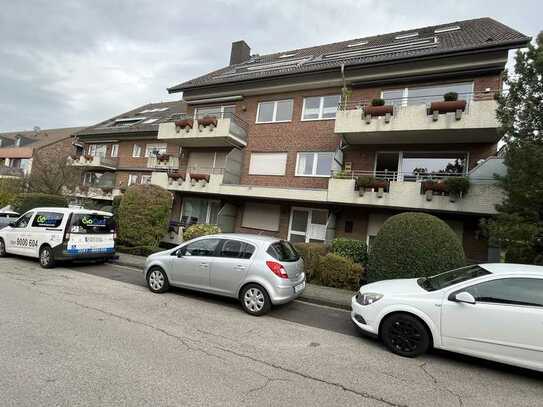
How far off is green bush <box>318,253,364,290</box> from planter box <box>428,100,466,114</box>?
6.17 m

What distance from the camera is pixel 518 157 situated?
6223 mm

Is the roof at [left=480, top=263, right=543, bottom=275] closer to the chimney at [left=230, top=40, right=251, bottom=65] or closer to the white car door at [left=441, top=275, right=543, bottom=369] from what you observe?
the white car door at [left=441, top=275, right=543, bottom=369]

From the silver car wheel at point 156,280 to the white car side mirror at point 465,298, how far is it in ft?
18.8

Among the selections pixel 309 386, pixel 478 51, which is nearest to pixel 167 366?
pixel 309 386

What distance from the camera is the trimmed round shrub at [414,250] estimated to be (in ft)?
22.2

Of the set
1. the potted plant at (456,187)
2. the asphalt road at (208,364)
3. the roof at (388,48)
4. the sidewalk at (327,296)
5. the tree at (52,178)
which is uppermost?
the roof at (388,48)

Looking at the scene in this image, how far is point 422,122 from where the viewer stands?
33.6 feet

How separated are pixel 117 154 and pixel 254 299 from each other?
22.7 m

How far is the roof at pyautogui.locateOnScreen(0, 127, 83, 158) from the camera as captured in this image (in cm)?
3309

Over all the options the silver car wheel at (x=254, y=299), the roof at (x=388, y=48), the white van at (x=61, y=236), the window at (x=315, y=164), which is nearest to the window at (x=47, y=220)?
the white van at (x=61, y=236)

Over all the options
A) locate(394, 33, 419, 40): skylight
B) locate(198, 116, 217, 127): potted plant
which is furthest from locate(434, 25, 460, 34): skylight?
locate(198, 116, 217, 127): potted plant

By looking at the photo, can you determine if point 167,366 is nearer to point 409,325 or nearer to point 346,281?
point 409,325

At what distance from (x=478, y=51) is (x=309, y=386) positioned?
12.3 metres

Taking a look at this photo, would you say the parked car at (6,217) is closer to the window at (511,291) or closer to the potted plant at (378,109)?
the potted plant at (378,109)
